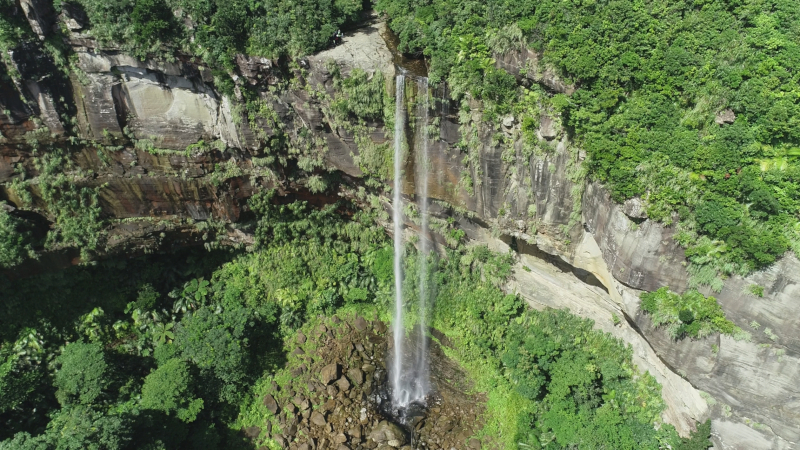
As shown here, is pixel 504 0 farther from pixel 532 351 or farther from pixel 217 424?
pixel 217 424

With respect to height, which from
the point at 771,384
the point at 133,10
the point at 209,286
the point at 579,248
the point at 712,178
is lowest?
the point at 209,286

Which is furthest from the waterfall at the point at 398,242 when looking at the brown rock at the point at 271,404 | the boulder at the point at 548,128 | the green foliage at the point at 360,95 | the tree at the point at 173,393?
the tree at the point at 173,393

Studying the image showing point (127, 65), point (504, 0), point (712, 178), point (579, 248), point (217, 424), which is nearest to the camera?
point (712, 178)

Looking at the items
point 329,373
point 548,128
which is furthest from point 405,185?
point 329,373

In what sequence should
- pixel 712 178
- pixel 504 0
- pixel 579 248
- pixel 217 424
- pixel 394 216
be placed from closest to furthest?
pixel 712 178, pixel 504 0, pixel 579 248, pixel 217 424, pixel 394 216

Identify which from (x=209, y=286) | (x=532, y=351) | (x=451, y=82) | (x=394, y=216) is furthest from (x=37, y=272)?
(x=532, y=351)

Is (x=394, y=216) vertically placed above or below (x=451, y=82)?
below

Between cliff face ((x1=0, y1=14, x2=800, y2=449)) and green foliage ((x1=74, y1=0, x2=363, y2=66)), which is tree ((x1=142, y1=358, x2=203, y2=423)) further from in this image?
green foliage ((x1=74, y1=0, x2=363, y2=66))

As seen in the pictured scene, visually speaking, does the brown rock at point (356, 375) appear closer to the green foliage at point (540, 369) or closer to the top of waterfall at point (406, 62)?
the green foliage at point (540, 369)

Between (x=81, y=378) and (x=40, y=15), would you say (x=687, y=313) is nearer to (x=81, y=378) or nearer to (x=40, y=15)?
(x=81, y=378)
